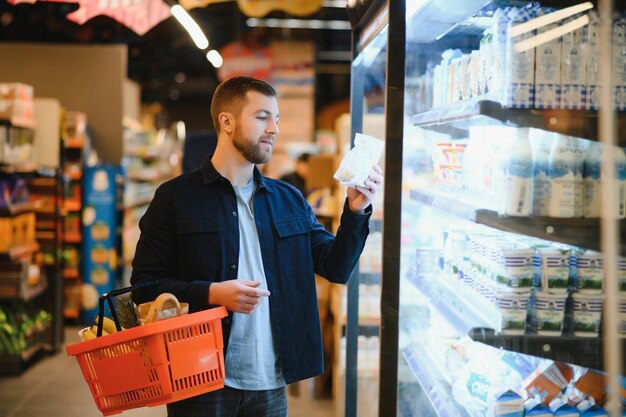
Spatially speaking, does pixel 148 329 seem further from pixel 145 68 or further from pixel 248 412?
pixel 145 68

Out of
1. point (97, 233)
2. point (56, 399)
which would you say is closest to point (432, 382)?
point (56, 399)

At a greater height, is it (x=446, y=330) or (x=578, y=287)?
(x=578, y=287)

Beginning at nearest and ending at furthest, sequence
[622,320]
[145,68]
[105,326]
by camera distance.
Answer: [622,320], [105,326], [145,68]

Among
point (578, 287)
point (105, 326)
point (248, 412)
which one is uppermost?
point (578, 287)

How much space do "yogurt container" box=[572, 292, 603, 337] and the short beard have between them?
116cm

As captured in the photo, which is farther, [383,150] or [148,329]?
[383,150]

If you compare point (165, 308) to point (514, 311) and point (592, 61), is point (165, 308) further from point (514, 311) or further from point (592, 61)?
point (592, 61)

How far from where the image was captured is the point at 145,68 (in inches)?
734

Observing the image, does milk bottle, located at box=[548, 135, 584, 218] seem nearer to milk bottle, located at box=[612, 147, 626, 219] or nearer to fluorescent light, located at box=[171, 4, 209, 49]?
milk bottle, located at box=[612, 147, 626, 219]

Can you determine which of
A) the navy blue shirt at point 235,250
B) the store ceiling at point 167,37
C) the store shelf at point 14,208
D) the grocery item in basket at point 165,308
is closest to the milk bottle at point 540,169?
the navy blue shirt at point 235,250

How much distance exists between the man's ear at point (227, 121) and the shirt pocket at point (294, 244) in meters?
0.39

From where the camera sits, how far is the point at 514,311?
2.33 metres

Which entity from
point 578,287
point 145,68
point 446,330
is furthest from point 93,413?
point 145,68

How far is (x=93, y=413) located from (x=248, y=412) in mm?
3530
